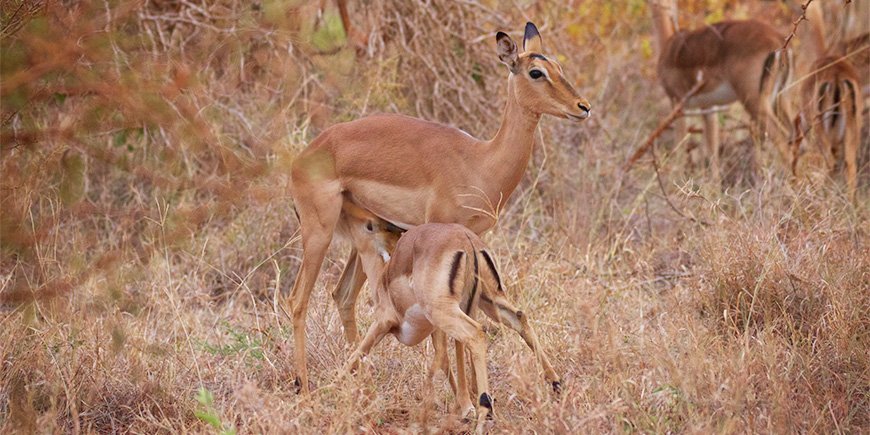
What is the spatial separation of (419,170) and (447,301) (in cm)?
96

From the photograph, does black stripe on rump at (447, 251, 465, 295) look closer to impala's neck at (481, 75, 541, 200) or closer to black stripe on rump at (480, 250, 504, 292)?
black stripe on rump at (480, 250, 504, 292)

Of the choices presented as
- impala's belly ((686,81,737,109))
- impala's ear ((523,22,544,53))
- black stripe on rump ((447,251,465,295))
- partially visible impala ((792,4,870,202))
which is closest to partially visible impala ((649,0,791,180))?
impala's belly ((686,81,737,109))

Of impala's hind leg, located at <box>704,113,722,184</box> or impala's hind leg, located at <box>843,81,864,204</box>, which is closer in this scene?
impala's hind leg, located at <box>843,81,864,204</box>

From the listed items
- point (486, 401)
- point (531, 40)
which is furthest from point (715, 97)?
point (486, 401)

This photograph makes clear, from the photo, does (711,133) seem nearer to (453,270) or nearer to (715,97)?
(715,97)

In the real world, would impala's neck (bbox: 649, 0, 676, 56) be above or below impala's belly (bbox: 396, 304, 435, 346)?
below

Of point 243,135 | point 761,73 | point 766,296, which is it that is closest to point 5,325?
point 243,135

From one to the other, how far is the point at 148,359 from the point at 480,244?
5.28 ft

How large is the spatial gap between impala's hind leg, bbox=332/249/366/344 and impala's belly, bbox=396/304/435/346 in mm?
700

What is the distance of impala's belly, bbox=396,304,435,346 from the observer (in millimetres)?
4299

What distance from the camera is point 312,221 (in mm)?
4953

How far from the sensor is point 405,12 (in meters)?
7.62

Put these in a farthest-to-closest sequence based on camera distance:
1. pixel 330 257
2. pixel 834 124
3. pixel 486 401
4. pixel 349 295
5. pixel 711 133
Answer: pixel 711 133, pixel 834 124, pixel 330 257, pixel 349 295, pixel 486 401

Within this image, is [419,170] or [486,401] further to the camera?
[419,170]
